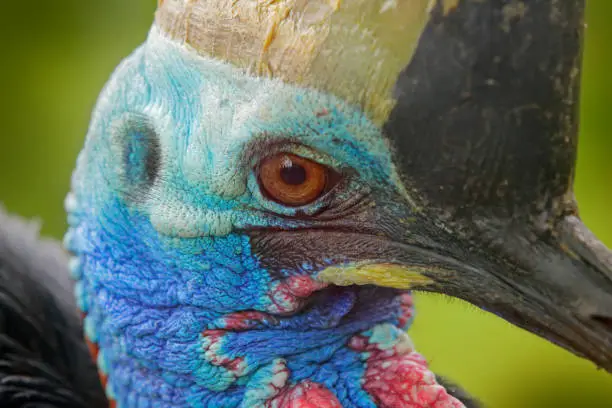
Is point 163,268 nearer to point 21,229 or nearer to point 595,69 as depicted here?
point 21,229

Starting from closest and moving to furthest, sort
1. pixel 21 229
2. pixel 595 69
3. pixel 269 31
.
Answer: pixel 269 31 < pixel 21 229 < pixel 595 69

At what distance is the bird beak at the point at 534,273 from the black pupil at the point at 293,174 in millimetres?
165

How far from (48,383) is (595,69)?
3321 mm

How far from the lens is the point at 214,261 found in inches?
61.5

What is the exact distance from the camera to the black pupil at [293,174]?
1401mm

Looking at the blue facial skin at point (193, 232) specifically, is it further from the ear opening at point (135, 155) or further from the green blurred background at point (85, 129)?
the green blurred background at point (85, 129)

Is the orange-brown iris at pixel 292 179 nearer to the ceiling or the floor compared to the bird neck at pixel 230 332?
nearer to the ceiling

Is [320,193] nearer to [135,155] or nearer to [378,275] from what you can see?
[378,275]

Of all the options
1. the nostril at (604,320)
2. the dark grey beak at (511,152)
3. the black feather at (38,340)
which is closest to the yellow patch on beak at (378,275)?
the dark grey beak at (511,152)

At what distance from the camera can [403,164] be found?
1295 mm

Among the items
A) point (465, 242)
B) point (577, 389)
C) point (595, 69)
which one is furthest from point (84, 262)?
point (595, 69)

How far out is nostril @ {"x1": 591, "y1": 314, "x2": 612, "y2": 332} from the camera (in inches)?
50.1


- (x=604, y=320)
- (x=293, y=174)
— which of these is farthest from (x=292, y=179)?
(x=604, y=320)

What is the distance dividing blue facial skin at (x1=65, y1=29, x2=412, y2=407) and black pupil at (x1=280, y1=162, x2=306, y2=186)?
3 centimetres
